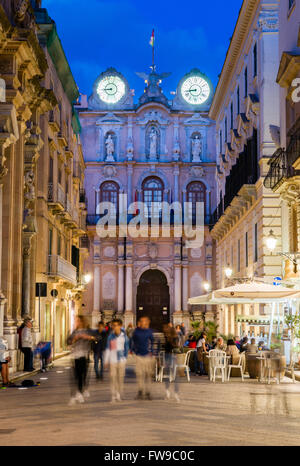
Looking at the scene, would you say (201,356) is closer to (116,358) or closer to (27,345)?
(27,345)

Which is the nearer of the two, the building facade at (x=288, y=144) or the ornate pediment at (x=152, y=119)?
the building facade at (x=288, y=144)

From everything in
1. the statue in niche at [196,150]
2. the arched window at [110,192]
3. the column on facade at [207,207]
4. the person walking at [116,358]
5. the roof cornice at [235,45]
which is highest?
the roof cornice at [235,45]

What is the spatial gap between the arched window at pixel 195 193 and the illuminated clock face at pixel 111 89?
27.8 feet

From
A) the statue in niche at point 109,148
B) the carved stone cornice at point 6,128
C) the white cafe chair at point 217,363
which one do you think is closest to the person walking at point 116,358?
the white cafe chair at point 217,363

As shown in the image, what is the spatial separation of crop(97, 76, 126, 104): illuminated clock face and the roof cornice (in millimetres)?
8388

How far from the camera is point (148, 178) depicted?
52.4 m

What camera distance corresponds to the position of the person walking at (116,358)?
13484 millimetres

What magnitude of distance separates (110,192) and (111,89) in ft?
25.0

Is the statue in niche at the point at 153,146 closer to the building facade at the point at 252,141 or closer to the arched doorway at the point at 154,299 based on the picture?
the arched doorway at the point at 154,299

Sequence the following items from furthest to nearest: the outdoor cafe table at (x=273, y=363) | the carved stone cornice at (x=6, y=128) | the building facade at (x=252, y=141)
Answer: the building facade at (x=252, y=141) < the carved stone cornice at (x=6, y=128) < the outdoor cafe table at (x=273, y=363)

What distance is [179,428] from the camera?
9820mm

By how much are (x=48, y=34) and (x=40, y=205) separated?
22.7 feet

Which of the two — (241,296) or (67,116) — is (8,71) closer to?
(241,296)

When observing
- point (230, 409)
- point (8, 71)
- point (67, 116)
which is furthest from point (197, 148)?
point (230, 409)
